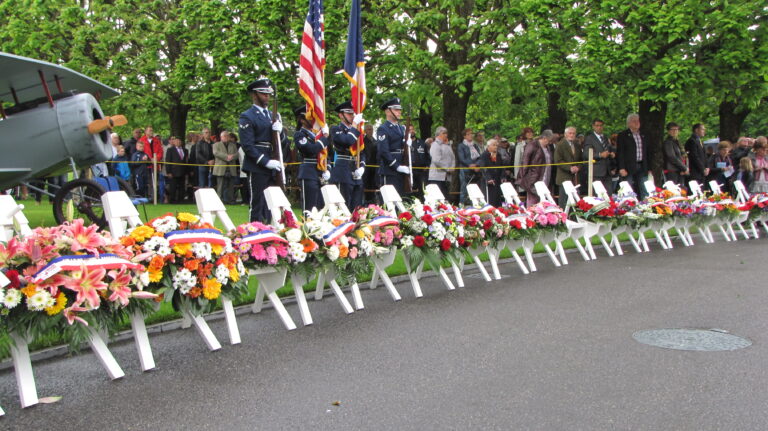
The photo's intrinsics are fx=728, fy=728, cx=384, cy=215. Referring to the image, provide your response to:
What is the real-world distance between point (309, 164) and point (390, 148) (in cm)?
286

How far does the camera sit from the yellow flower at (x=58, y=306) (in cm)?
445

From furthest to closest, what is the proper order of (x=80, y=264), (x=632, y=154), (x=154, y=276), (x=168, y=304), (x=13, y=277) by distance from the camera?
(x=632, y=154)
(x=168, y=304)
(x=154, y=276)
(x=80, y=264)
(x=13, y=277)

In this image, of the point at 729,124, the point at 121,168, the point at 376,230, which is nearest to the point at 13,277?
the point at 376,230

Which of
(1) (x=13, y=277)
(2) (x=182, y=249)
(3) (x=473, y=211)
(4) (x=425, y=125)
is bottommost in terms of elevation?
(3) (x=473, y=211)

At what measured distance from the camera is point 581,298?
7.77 metres

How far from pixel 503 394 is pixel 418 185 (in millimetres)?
14480

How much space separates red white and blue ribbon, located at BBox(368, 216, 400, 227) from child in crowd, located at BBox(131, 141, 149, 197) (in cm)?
1473

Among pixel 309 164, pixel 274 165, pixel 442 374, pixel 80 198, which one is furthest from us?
pixel 309 164

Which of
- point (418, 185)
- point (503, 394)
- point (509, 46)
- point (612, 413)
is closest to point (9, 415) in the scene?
point (503, 394)

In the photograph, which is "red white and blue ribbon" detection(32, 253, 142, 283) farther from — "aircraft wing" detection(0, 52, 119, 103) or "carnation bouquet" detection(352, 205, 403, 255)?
"aircraft wing" detection(0, 52, 119, 103)

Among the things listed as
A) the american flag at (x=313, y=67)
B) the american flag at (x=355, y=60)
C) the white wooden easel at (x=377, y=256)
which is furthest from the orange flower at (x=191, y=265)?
the american flag at (x=355, y=60)

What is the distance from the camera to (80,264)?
4.60 metres

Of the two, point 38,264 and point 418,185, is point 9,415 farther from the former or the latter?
point 418,185

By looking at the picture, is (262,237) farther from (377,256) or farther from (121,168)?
(121,168)
